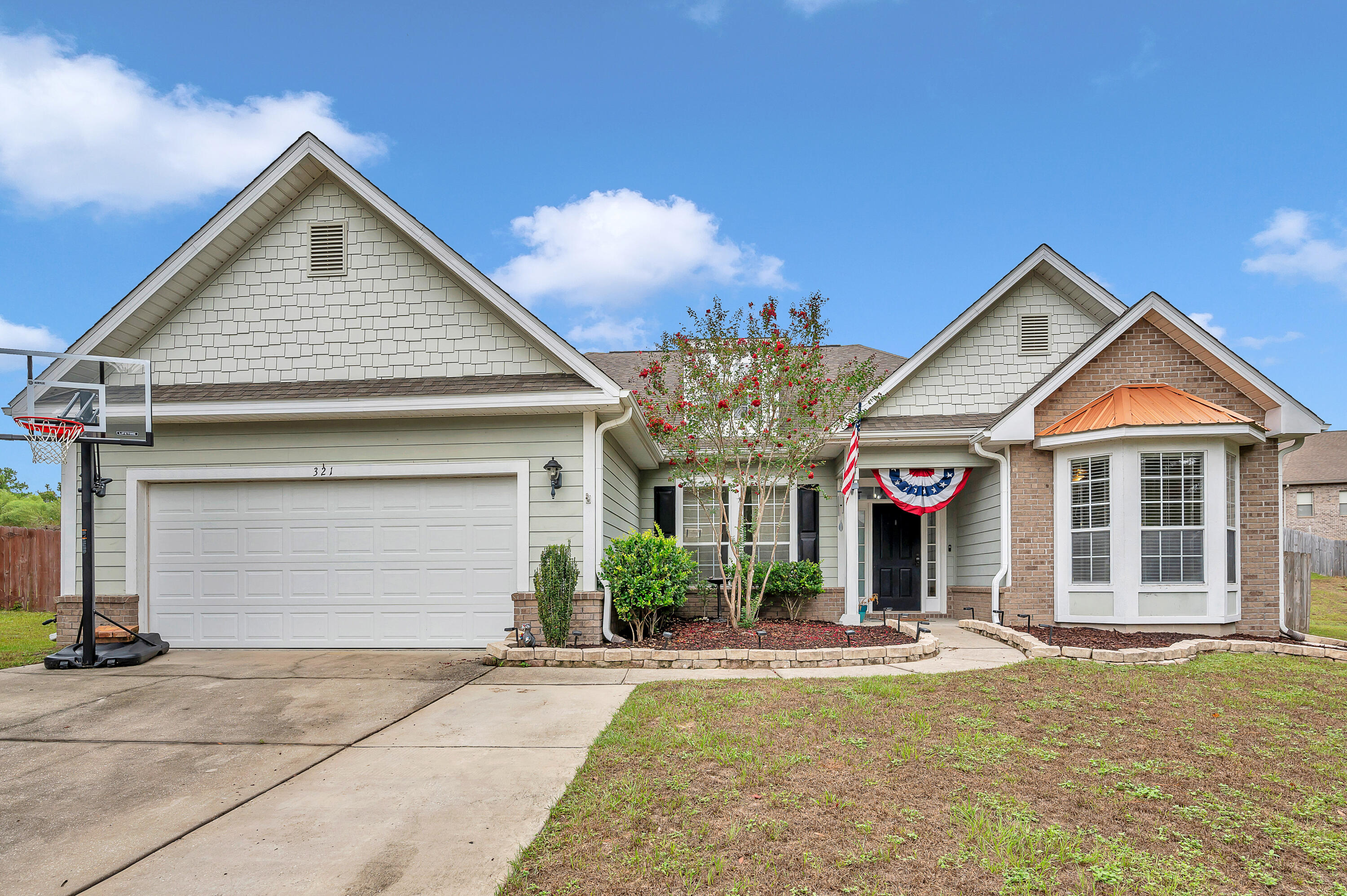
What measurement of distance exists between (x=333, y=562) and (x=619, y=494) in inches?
152

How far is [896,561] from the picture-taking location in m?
13.5

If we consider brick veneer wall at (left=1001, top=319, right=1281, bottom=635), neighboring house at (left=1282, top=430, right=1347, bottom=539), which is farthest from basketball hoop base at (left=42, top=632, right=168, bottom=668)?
neighboring house at (left=1282, top=430, right=1347, bottom=539)

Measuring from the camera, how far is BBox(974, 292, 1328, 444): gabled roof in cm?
1054

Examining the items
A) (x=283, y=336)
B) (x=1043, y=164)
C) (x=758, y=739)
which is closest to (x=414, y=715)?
(x=758, y=739)

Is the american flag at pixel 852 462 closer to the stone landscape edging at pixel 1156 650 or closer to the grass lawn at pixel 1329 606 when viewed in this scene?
the stone landscape edging at pixel 1156 650

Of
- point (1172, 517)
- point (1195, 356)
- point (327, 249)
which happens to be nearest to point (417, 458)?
point (327, 249)

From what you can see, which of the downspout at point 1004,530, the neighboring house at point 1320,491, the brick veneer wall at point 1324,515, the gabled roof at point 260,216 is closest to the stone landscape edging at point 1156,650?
the downspout at point 1004,530

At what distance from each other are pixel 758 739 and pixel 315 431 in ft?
23.4

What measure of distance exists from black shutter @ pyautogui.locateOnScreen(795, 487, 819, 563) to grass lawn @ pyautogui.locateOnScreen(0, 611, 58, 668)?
10.2 metres

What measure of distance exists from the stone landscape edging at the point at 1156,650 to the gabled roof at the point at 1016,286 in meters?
4.23

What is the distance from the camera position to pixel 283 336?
9.82 m

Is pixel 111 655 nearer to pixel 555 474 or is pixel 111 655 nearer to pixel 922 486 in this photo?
pixel 555 474

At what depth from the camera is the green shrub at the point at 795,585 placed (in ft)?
38.3

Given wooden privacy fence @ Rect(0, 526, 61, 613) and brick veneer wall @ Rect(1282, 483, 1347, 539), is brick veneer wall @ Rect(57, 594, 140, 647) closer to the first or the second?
wooden privacy fence @ Rect(0, 526, 61, 613)
